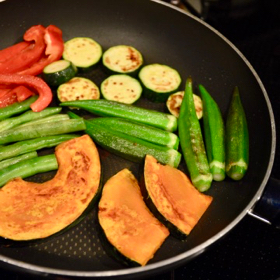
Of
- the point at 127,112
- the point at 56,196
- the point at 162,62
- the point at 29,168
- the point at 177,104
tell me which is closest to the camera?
the point at 56,196

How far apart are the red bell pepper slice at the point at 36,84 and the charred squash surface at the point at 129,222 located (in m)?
0.89

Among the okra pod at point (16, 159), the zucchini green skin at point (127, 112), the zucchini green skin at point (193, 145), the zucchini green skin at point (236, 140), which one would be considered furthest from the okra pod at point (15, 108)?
the zucchini green skin at point (236, 140)

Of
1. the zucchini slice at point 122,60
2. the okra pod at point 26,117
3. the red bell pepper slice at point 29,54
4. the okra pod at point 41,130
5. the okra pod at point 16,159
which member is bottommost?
the okra pod at point 16,159

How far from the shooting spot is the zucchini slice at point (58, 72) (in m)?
3.16

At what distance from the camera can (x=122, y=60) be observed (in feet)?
11.3

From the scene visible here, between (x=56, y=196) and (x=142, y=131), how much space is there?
86 centimetres

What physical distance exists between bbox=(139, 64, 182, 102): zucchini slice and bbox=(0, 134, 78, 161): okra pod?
80cm

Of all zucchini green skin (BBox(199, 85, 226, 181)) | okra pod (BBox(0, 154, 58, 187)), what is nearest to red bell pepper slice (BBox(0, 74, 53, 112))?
okra pod (BBox(0, 154, 58, 187))

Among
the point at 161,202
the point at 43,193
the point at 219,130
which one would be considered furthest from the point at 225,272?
the point at 43,193

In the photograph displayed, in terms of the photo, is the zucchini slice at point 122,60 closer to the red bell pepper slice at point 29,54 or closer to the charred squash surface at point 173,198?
the red bell pepper slice at point 29,54

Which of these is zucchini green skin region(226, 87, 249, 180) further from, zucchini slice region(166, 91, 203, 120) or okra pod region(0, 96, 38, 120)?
okra pod region(0, 96, 38, 120)

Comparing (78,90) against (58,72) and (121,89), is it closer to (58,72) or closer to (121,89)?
(58,72)

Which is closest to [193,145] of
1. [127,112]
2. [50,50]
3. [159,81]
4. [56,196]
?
[127,112]

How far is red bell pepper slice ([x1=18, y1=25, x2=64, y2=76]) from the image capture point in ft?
10.8
